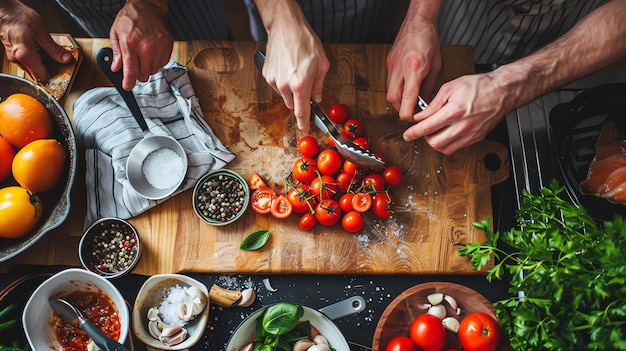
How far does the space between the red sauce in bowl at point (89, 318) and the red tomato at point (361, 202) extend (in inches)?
29.1

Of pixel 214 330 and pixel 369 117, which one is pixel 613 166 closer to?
pixel 369 117

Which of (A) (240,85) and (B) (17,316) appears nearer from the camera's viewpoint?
(B) (17,316)

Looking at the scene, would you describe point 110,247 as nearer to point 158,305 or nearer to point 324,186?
point 158,305

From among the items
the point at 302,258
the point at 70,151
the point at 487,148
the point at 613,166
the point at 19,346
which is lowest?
the point at 19,346

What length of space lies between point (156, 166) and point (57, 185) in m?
0.28

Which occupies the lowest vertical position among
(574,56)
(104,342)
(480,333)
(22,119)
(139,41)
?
(104,342)

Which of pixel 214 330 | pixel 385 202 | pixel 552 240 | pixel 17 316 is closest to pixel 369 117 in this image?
pixel 385 202

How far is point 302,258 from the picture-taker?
147 centimetres

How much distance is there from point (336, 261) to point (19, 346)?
0.92 m

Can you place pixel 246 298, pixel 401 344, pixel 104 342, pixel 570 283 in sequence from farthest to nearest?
pixel 246 298 < pixel 401 344 < pixel 104 342 < pixel 570 283

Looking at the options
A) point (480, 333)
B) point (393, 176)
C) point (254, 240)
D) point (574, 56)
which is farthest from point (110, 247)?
point (574, 56)

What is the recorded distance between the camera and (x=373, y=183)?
1468 millimetres

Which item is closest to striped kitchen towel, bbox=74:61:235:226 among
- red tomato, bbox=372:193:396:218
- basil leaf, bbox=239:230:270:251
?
basil leaf, bbox=239:230:270:251

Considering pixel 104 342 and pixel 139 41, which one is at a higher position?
pixel 139 41
